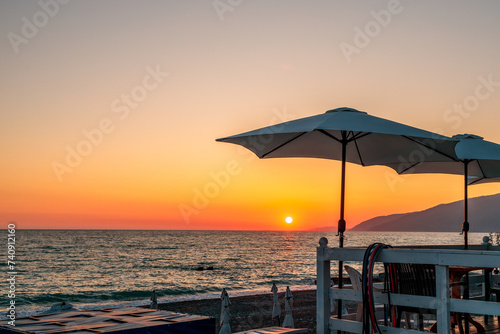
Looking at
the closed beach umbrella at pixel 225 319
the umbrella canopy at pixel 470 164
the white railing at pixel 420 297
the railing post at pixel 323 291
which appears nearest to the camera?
the white railing at pixel 420 297

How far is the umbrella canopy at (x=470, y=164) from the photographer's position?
8594mm

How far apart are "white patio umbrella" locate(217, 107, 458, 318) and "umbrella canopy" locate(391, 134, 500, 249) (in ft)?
2.96

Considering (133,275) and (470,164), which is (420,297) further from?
(133,275)

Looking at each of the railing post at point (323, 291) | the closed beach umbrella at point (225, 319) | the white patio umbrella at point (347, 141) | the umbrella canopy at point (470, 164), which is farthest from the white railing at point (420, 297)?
the umbrella canopy at point (470, 164)

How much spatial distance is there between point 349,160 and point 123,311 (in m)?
5.78

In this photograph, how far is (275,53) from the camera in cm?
1392

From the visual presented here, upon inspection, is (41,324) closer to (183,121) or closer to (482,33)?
(482,33)

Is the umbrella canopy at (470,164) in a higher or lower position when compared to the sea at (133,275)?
higher

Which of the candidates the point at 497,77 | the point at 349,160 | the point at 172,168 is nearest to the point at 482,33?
the point at 497,77

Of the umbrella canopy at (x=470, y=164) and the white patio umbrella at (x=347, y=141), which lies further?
the umbrella canopy at (x=470, y=164)

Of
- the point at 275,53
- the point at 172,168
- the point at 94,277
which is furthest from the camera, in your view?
the point at 94,277

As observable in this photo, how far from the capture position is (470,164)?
10.4 meters

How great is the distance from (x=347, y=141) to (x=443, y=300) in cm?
283

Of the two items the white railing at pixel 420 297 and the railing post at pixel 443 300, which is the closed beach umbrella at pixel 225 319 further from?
the railing post at pixel 443 300
